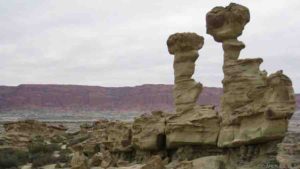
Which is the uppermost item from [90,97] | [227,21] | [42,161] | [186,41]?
[90,97]

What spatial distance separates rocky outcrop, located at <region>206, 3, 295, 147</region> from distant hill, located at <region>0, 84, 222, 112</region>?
4566 inches

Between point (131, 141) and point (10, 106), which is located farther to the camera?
point (10, 106)

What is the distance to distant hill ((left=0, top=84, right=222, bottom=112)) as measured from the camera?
13850cm

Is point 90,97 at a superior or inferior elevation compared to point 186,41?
superior

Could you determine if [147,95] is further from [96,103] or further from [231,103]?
[231,103]

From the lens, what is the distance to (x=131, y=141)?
2398 cm

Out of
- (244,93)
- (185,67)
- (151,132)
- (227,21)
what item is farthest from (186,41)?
(151,132)

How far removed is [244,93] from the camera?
58.0 ft

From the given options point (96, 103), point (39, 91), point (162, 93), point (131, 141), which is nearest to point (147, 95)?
point (162, 93)

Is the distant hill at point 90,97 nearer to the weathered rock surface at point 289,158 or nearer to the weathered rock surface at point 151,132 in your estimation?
the weathered rock surface at point 151,132

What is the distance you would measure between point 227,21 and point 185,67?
9.64 feet

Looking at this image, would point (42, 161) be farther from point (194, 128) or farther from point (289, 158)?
point (289, 158)

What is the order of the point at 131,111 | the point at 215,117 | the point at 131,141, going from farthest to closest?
the point at 131,111 < the point at 131,141 < the point at 215,117

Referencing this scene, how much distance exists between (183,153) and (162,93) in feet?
404
